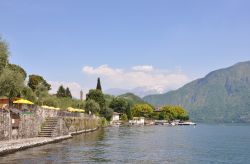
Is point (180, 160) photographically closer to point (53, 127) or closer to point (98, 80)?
point (53, 127)

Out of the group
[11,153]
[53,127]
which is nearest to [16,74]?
[53,127]

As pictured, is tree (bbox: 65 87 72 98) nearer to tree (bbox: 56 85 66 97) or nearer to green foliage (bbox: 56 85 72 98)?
green foliage (bbox: 56 85 72 98)

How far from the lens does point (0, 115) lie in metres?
40.5

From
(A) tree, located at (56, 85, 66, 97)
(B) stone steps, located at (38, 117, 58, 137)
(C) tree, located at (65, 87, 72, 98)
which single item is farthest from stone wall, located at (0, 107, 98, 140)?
(C) tree, located at (65, 87, 72, 98)

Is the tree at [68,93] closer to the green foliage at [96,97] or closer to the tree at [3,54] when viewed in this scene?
the green foliage at [96,97]

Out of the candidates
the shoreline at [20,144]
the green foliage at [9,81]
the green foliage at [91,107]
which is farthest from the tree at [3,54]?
the green foliage at [91,107]

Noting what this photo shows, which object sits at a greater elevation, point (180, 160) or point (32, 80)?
point (32, 80)

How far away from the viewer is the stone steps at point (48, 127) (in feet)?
180

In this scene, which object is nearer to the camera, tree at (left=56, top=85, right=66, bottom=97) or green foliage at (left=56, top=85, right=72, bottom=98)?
tree at (left=56, top=85, right=66, bottom=97)

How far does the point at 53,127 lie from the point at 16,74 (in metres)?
10.2

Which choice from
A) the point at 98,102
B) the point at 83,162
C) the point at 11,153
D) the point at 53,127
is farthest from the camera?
the point at 98,102

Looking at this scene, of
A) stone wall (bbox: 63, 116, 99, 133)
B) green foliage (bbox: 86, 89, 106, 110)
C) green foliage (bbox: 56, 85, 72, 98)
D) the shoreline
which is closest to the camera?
the shoreline

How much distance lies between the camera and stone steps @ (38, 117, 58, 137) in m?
55.0

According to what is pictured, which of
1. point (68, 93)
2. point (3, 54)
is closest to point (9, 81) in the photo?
point (3, 54)
